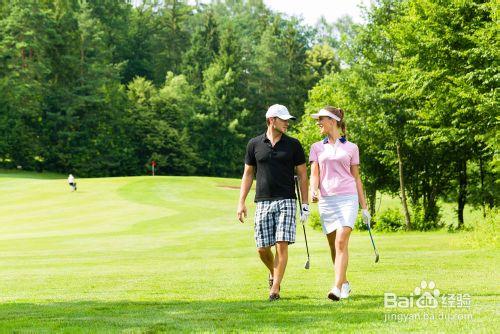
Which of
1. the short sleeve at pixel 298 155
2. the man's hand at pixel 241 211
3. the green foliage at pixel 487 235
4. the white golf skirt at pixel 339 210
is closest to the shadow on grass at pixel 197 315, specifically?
the white golf skirt at pixel 339 210

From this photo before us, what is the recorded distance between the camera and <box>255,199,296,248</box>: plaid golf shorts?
919cm

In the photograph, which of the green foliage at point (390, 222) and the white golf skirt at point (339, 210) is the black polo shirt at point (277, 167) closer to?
Result: the white golf skirt at point (339, 210)

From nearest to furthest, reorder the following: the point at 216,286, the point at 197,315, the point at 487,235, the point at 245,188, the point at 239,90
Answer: the point at 197,315, the point at 245,188, the point at 216,286, the point at 487,235, the point at 239,90

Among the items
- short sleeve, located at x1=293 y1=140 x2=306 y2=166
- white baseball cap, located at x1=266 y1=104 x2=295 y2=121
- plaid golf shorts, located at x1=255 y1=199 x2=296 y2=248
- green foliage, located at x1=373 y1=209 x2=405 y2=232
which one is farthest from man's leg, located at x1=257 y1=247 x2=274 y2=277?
green foliage, located at x1=373 y1=209 x2=405 y2=232

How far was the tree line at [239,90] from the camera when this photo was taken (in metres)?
26.2

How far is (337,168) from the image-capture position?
9.14 metres

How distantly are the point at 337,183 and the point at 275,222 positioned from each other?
91cm

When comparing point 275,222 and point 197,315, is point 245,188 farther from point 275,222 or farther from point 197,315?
point 197,315

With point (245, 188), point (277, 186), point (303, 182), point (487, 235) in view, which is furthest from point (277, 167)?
point (487, 235)

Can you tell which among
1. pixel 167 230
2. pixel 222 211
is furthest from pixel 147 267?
pixel 222 211

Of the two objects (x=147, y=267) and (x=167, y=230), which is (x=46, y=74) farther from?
(x=147, y=267)

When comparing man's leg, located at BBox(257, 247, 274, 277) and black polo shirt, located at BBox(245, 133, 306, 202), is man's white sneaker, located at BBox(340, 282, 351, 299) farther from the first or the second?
black polo shirt, located at BBox(245, 133, 306, 202)

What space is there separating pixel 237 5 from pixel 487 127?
136m

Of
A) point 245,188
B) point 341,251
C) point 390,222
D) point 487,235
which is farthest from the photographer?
point 390,222
